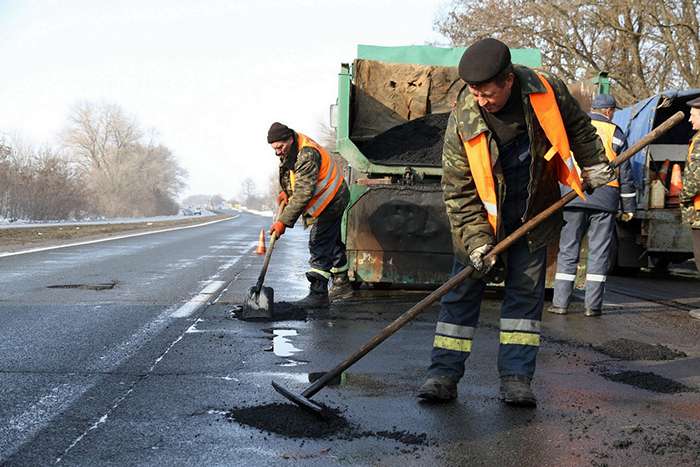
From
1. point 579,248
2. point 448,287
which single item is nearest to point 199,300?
point 579,248

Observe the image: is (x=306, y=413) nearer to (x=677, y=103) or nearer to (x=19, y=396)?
(x=19, y=396)

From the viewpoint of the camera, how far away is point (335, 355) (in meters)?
4.79

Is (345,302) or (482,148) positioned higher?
(482,148)

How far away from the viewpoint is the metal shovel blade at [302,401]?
337 cm

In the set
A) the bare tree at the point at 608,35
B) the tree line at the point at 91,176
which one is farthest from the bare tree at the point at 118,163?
the bare tree at the point at 608,35

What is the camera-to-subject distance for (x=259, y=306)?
20.0 feet

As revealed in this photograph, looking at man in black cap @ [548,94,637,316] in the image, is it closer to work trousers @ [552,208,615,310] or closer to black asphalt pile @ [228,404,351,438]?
work trousers @ [552,208,615,310]

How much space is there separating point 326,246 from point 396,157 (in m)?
1.40

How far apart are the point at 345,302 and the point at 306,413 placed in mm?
3715

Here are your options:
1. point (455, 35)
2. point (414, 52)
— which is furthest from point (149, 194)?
point (414, 52)

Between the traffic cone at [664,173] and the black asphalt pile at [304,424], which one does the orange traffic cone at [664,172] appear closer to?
the traffic cone at [664,173]

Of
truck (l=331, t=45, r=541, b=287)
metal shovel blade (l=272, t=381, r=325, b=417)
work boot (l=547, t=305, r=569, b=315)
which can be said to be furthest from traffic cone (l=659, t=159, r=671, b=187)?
metal shovel blade (l=272, t=381, r=325, b=417)

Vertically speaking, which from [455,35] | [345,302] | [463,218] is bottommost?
[345,302]

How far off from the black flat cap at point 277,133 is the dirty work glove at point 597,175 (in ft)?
10.3
